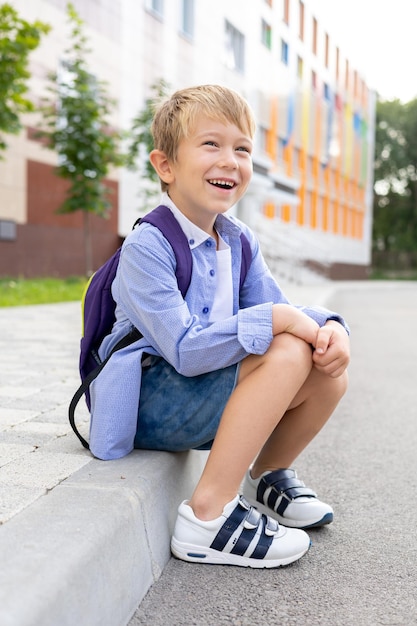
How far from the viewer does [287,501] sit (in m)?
2.67

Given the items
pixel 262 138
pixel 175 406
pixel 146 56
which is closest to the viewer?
pixel 175 406

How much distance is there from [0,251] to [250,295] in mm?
12952

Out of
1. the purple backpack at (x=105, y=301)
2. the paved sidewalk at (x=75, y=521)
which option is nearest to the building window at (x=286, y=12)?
the paved sidewalk at (x=75, y=521)

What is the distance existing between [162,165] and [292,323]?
74cm

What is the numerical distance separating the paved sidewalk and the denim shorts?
0.10 m

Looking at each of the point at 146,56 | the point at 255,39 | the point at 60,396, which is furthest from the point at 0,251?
the point at 255,39

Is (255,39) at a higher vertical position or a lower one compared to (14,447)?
higher

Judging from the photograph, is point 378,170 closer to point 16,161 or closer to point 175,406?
point 16,161

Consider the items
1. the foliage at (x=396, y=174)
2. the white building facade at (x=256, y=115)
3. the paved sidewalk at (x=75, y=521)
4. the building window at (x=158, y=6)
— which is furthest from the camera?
the foliage at (x=396, y=174)

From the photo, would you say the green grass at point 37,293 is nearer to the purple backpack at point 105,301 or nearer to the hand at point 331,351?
the purple backpack at point 105,301

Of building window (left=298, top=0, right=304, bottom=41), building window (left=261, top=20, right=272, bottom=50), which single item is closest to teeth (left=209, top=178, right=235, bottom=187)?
building window (left=261, top=20, right=272, bottom=50)

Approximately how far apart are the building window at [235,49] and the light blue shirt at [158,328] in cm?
2575

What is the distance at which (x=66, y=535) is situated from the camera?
5.94 feet

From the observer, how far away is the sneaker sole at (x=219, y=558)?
2301 millimetres
